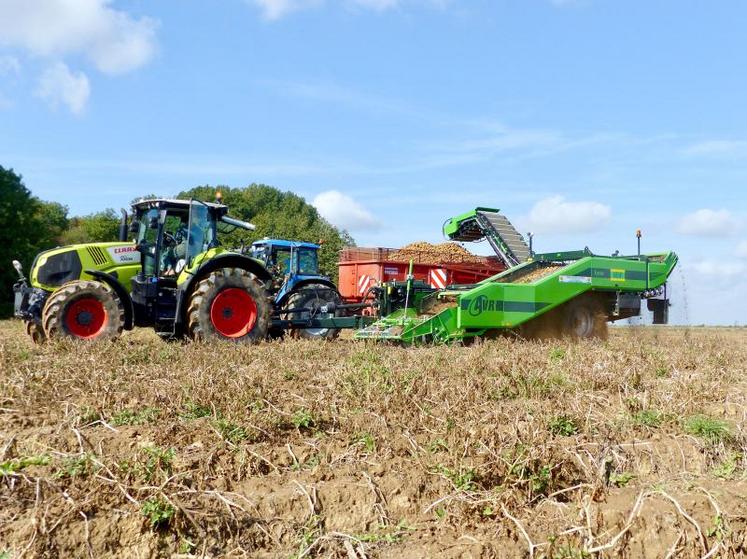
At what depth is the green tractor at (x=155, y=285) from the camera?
853 centimetres

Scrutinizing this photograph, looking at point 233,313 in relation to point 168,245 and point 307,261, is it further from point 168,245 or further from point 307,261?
point 307,261

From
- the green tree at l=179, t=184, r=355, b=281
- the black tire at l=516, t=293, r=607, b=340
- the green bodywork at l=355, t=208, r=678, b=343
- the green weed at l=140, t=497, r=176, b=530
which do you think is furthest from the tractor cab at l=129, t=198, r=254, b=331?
the green tree at l=179, t=184, r=355, b=281

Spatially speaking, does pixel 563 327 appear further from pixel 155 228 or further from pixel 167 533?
pixel 167 533

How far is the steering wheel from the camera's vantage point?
386 inches

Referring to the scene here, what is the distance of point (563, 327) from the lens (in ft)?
36.3

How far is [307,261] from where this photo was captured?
13961 mm

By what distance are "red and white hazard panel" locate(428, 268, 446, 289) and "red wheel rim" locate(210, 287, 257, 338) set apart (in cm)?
691

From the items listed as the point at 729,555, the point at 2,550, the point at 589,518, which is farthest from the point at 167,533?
the point at 729,555

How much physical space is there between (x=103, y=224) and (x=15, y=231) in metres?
16.2

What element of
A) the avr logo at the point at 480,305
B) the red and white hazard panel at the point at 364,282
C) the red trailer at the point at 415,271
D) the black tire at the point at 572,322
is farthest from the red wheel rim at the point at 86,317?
the red and white hazard panel at the point at 364,282

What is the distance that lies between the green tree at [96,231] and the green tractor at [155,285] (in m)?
29.5

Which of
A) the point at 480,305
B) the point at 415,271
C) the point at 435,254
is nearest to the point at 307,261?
the point at 415,271

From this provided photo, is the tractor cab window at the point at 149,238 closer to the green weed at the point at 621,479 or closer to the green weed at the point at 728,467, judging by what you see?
the green weed at the point at 621,479

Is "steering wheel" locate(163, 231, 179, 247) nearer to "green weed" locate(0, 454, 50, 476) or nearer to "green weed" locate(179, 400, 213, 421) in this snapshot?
"green weed" locate(179, 400, 213, 421)
